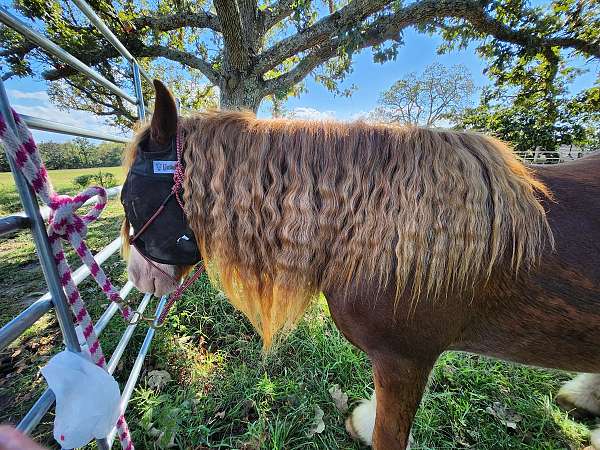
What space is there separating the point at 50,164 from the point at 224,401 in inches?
73.7

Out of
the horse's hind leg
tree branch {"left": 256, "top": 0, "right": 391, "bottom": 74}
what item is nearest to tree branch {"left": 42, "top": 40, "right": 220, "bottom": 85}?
tree branch {"left": 256, "top": 0, "right": 391, "bottom": 74}

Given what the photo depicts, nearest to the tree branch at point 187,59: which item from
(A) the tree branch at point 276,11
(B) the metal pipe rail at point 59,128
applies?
(A) the tree branch at point 276,11

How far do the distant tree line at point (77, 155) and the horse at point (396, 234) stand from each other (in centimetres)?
71

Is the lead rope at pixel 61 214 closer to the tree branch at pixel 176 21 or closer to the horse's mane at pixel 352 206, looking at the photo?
the horse's mane at pixel 352 206

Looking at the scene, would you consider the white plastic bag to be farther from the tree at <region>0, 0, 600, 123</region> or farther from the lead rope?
the tree at <region>0, 0, 600, 123</region>

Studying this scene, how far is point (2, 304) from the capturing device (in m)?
2.85

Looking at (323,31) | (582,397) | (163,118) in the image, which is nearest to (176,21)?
(323,31)

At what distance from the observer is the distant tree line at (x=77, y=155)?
1.63m

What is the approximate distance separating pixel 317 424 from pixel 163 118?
1999 mm

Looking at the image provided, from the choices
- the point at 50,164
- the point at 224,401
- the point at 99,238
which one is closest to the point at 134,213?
the point at 50,164

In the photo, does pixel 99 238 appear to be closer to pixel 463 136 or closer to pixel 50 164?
pixel 50 164

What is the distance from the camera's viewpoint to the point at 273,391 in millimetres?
1964

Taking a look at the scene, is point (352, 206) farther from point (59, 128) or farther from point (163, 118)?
point (59, 128)

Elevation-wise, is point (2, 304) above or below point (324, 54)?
below
